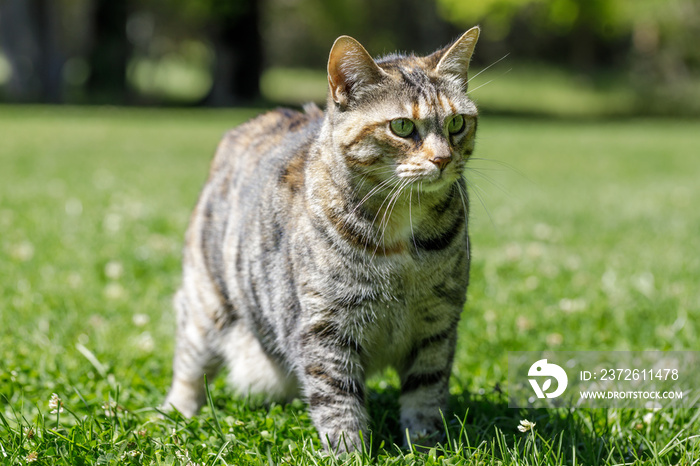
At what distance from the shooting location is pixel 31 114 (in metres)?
16.9

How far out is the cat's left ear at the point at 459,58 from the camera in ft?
8.26

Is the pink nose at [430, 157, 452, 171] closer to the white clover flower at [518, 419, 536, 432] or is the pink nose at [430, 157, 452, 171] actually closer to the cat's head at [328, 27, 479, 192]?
the cat's head at [328, 27, 479, 192]

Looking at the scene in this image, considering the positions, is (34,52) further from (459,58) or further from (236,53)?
(459,58)

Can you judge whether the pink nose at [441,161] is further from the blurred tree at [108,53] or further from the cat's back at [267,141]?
the blurred tree at [108,53]

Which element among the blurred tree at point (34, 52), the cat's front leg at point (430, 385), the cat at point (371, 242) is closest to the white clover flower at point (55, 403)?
the cat at point (371, 242)

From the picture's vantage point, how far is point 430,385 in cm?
251

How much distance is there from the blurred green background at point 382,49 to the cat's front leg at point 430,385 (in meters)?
16.9

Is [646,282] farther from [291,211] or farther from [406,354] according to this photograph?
[291,211]

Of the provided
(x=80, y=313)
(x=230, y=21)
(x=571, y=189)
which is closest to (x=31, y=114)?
(x=230, y=21)

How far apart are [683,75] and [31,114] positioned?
22243 millimetres

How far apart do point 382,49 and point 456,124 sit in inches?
871

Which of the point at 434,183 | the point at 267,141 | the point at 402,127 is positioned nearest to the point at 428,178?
the point at 434,183

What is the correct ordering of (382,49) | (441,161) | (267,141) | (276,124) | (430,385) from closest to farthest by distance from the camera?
(441,161), (430,385), (267,141), (276,124), (382,49)

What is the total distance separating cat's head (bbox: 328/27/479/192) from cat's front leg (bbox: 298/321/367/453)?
22.8 inches
